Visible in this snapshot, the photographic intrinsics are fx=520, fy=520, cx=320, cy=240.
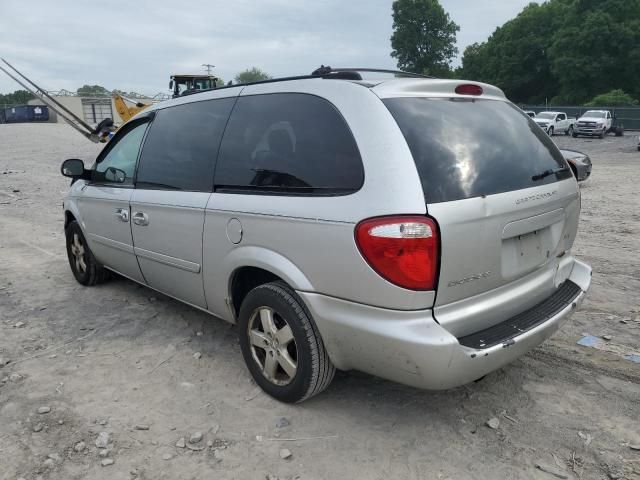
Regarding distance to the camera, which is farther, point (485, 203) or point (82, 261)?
point (82, 261)

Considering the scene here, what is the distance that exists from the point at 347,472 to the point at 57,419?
170 cm

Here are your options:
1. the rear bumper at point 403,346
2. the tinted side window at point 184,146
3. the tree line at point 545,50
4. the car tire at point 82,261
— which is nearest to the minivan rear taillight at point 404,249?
the rear bumper at point 403,346

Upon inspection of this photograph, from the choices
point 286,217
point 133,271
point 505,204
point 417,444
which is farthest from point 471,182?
point 133,271

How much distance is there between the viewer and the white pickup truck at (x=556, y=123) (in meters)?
31.6

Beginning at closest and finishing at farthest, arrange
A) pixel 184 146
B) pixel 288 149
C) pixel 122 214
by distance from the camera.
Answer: pixel 288 149 → pixel 184 146 → pixel 122 214

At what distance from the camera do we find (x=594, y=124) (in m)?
30.1

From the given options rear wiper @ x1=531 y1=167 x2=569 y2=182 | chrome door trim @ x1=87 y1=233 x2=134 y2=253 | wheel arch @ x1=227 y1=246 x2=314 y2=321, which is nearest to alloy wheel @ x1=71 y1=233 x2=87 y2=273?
chrome door trim @ x1=87 y1=233 x2=134 y2=253

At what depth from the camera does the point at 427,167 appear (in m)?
2.43

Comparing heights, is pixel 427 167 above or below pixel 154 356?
above

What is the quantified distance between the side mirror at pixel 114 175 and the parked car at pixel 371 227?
2.55 feet

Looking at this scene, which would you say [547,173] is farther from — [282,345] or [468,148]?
[282,345]

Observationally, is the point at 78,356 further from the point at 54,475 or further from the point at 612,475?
the point at 612,475

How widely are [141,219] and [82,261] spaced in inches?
67.9

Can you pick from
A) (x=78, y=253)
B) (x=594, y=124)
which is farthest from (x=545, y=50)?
(x=78, y=253)
